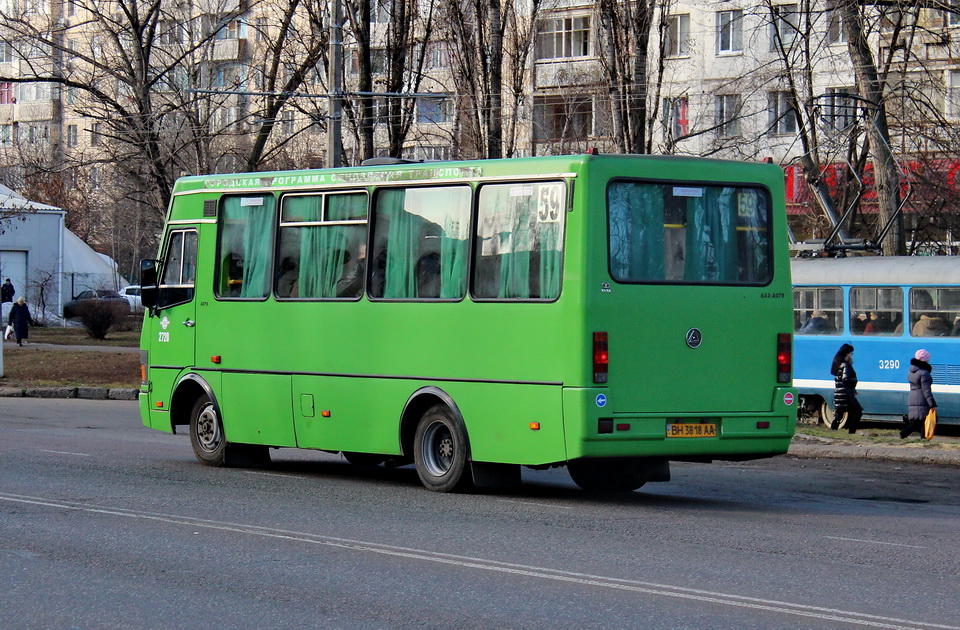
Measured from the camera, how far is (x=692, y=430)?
38.7 ft

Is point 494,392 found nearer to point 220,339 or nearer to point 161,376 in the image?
point 220,339

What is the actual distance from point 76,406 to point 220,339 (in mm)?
11760

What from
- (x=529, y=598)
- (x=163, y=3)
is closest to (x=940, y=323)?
(x=529, y=598)

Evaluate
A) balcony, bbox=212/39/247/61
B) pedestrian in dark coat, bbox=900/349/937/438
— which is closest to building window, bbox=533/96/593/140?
balcony, bbox=212/39/247/61

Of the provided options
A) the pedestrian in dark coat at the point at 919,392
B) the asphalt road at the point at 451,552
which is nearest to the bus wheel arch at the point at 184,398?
the asphalt road at the point at 451,552

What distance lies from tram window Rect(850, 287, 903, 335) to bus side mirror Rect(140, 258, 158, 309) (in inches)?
512

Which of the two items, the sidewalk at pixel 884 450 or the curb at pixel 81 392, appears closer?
the sidewalk at pixel 884 450

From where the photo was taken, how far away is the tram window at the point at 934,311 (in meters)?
22.6

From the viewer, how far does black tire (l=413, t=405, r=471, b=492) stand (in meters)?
12.3

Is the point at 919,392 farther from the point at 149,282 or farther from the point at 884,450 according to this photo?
the point at 149,282

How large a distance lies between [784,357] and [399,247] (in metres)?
3.53

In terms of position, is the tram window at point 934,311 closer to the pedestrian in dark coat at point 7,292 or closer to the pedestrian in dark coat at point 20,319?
the pedestrian in dark coat at point 20,319

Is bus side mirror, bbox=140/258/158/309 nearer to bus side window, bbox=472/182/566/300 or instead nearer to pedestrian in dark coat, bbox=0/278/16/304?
bus side window, bbox=472/182/566/300

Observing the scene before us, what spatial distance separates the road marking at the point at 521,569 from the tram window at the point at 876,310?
618 inches
